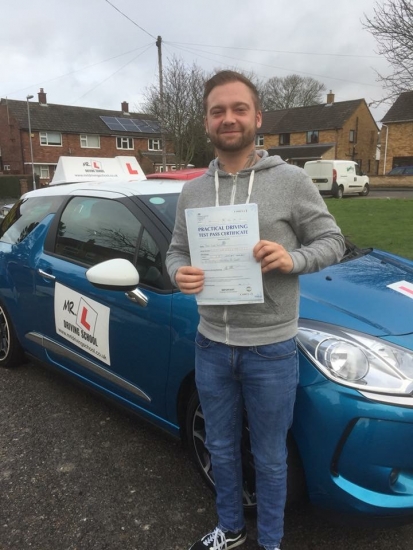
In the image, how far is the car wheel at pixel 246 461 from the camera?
78.8 inches

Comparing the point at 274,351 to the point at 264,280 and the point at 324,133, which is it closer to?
the point at 264,280

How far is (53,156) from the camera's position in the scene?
137ft

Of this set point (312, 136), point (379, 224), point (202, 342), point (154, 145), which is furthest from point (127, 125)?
point (202, 342)

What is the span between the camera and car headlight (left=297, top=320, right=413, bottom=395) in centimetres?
183

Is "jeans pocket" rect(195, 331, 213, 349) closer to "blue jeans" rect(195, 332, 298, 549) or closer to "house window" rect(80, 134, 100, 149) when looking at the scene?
"blue jeans" rect(195, 332, 298, 549)

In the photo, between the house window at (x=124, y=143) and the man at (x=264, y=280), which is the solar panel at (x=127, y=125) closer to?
the house window at (x=124, y=143)

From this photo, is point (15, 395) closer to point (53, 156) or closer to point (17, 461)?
point (17, 461)

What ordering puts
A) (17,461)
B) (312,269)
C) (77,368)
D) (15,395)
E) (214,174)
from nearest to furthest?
(312,269) < (214,174) < (17,461) < (77,368) < (15,395)

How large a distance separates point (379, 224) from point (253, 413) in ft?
27.8

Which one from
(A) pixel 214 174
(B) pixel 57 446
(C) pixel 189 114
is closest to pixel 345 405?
(A) pixel 214 174

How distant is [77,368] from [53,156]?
137 feet

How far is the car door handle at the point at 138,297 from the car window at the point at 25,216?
4.46ft

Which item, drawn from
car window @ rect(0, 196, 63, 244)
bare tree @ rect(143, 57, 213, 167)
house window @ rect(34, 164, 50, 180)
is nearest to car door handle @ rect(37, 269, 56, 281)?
car window @ rect(0, 196, 63, 244)

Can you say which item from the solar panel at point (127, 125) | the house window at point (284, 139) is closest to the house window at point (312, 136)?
the house window at point (284, 139)
